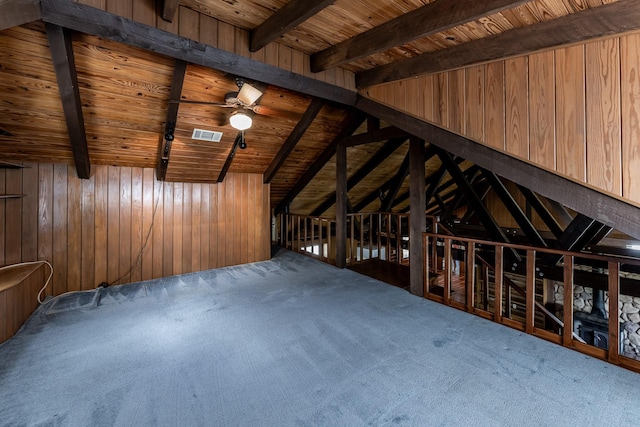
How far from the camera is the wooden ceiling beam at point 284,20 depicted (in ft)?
5.50

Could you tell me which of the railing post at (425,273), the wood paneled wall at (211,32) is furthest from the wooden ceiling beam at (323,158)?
the railing post at (425,273)

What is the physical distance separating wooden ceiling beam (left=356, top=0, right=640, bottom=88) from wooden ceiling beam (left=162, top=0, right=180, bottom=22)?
1.80m

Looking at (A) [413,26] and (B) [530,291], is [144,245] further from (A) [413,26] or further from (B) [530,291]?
(B) [530,291]

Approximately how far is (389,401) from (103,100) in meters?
3.49

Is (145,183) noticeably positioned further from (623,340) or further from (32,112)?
(623,340)

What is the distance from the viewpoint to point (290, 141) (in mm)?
4117

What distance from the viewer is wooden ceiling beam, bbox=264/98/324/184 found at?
3589 millimetres

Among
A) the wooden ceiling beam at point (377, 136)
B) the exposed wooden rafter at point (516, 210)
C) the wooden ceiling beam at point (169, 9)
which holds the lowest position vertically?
the exposed wooden rafter at point (516, 210)

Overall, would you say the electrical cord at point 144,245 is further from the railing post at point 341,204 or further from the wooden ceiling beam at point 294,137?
the railing post at point 341,204

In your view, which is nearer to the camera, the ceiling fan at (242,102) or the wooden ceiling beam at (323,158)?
the ceiling fan at (242,102)

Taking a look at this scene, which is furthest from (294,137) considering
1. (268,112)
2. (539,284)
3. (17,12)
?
(539,284)

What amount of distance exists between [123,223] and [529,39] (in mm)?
4628

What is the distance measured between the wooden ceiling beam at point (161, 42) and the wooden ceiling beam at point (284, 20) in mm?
200

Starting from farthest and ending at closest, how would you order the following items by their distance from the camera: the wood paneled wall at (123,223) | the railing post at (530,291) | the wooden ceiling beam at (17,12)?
the wood paneled wall at (123,223), the railing post at (530,291), the wooden ceiling beam at (17,12)
